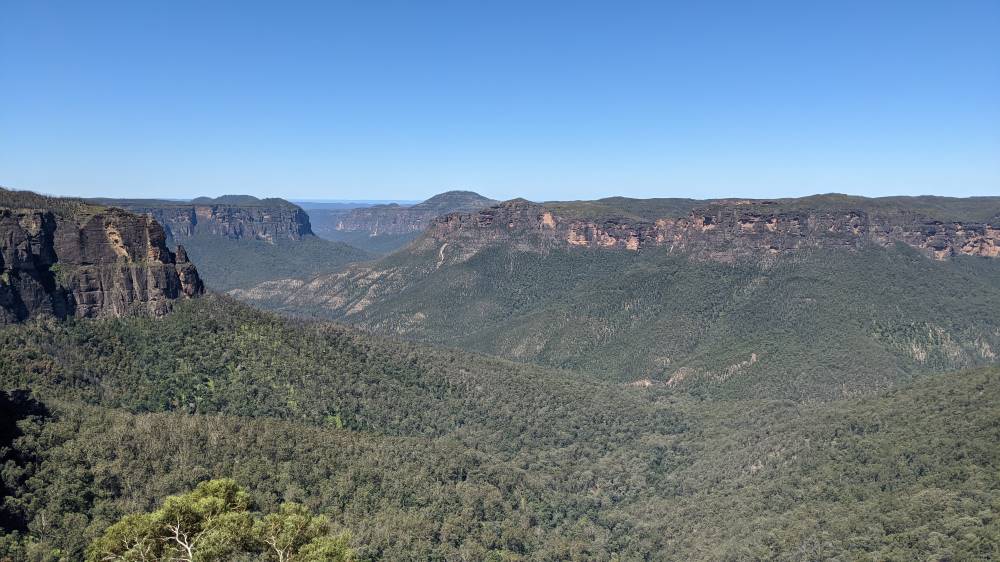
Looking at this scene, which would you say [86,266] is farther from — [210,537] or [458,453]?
[210,537]

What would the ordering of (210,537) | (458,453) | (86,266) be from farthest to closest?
(86,266) → (458,453) → (210,537)

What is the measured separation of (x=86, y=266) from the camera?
4673 inches

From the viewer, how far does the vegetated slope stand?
74.1 metres

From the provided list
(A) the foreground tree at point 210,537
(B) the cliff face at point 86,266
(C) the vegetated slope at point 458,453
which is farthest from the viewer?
(B) the cliff face at point 86,266

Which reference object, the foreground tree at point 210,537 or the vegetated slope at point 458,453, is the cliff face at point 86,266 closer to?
the vegetated slope at point 458,453

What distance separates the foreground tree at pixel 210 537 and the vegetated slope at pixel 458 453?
22.8 meters

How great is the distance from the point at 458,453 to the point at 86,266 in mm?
79366

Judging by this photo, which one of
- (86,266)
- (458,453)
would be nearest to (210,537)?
(458,453)

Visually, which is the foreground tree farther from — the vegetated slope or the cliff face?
the cliff face

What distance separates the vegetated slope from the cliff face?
4.51 metres

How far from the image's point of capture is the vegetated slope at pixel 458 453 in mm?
74125

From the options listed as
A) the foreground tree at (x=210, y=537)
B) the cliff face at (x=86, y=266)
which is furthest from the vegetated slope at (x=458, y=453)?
the foreground tree at (x=210, y=537)

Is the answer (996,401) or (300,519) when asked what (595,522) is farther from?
(300,519)

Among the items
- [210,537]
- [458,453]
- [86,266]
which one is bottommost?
[458,453]
